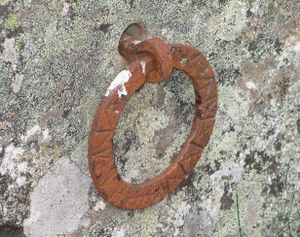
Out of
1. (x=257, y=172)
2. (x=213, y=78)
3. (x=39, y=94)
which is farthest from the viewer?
(x=257, y=172)

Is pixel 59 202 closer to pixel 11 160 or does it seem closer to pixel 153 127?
pixel 11 160

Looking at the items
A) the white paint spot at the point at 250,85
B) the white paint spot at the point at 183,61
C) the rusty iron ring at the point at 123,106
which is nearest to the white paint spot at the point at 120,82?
the rusty iron ring at the point at 123,106

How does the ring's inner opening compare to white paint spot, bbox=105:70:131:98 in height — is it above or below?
below

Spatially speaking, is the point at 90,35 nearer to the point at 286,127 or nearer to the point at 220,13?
the point at 220,13

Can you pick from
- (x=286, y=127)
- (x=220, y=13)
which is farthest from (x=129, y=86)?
(x=286, y=127)

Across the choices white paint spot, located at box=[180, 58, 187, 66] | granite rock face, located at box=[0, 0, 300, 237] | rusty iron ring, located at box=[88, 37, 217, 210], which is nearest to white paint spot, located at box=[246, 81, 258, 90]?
granite rock face, located at box=[0, 0, 300, 237]

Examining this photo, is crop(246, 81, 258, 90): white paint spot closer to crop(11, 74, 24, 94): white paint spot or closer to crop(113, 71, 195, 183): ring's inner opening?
crop(113, 71, 195, 183): ring's inner opening

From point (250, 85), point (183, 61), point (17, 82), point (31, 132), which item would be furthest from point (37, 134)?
point (250, 85)

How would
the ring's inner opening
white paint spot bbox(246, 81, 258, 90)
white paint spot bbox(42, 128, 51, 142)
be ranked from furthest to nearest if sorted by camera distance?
1. white paint spot bbox(246, 81, 258, 90)
2. the ring's inner opening
3. white paint spot bbox(42, 128, 51, 142)
